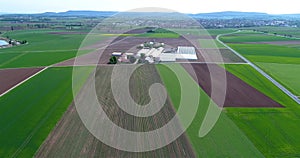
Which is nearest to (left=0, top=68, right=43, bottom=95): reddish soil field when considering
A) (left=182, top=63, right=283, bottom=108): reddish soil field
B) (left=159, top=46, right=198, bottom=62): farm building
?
(left=159, top=46, right=198, bottom=62): farm building

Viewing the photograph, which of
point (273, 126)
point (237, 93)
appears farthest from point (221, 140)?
point (237, 93)

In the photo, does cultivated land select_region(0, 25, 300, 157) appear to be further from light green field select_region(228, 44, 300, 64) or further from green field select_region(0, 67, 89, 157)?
light green field select_region(228, 44, 300, 64)

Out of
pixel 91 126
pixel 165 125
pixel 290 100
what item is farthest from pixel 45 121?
pixel 290 100

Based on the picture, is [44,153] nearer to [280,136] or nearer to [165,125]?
[165,125]

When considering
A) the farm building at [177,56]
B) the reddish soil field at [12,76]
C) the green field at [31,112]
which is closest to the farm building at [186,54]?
the farm building at [177,56]

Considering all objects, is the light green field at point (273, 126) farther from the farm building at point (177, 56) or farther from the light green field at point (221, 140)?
the farm building at point (177, 56)
